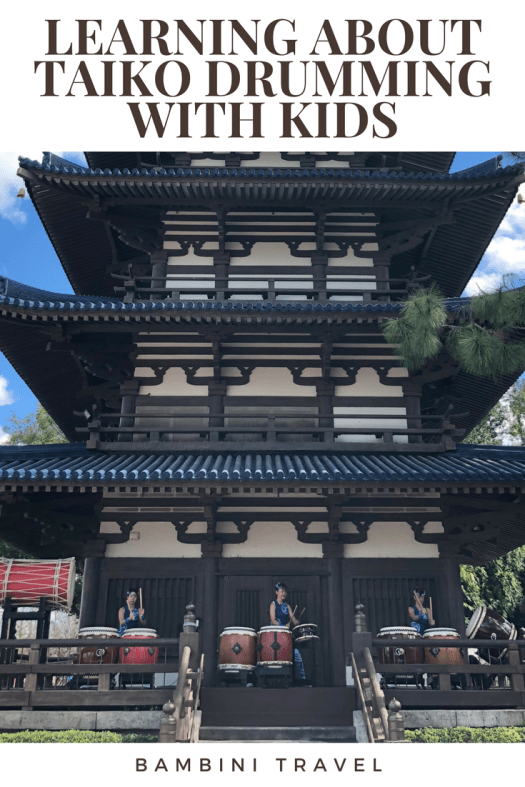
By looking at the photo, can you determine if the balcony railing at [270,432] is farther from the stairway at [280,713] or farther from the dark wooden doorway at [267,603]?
the stairway at [280,713]

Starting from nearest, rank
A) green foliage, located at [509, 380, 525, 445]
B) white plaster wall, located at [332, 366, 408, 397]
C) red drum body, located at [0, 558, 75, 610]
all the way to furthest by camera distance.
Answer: red drum body, located at [0, 558, 75, 610] < white plaster wall, located at [332, 366, 408, 397] < green foliage, located at [509, 380, 525, 445]

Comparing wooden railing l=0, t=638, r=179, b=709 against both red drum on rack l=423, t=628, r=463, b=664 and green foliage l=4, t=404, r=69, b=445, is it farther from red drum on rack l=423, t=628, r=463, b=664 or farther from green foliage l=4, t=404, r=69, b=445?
green foliage l=4, t=404, r=69, b=445

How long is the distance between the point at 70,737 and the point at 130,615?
119 inches

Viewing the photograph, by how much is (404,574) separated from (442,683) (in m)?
2.62

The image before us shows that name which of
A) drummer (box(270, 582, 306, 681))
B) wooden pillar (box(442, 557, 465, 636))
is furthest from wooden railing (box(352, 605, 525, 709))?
wooden pillar (box(442, 557, 465, 636))

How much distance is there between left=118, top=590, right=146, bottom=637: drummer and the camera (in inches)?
459

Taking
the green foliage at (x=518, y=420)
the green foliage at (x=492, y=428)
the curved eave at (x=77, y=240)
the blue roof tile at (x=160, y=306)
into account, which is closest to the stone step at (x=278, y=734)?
the blue roof tile at (x=160, y=306)

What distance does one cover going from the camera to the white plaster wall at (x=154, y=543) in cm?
1246

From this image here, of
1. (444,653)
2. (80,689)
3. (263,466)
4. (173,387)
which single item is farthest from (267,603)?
(173,387)

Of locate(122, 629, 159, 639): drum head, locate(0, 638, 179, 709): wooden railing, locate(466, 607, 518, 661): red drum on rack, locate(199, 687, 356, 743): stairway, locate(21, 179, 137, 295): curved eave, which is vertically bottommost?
locate(199, 687, 356, 743): stairway

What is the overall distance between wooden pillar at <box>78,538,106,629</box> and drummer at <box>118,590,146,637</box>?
58cm

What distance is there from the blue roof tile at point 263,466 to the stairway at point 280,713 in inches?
129

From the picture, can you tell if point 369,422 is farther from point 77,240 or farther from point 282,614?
point 77,240

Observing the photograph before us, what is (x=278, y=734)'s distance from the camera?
31.7 feet
